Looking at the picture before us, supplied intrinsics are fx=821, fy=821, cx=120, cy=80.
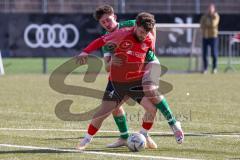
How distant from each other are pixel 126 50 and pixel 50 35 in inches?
642

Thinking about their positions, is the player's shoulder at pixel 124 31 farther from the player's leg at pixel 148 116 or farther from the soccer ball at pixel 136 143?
the soccer ball at pixel 136 143

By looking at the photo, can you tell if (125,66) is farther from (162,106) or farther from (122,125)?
(122,125)

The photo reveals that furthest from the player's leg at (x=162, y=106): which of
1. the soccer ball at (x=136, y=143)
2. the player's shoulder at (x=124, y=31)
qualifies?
the player's shoulder at (x=124, y=31)

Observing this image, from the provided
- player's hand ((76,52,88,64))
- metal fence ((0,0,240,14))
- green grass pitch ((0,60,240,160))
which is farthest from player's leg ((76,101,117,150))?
metal fence ((0,0,240,14))

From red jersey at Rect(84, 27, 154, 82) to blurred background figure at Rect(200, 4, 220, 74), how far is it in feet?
49.5

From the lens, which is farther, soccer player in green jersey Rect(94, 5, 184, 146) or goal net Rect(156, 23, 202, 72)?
goal net Rect(156, 23, 202, 72)

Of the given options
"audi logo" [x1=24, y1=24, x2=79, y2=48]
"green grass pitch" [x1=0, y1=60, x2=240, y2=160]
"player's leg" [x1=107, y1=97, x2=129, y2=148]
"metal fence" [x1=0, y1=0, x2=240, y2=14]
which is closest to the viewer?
"green grass pitch" [x1=0, y1=60, x2=240, y2=160]

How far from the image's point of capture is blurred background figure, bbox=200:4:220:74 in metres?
25.3

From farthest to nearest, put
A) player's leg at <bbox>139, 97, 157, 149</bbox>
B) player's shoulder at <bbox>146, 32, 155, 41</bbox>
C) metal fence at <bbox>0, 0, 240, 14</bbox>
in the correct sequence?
metal fence at <bbox>0, 0, 240, 14</bbox>
player's leg at <bbox>139, 97, 157, 149</bbox>
player's shoulder at <bbox>146, 32, 155, 41</bbox>

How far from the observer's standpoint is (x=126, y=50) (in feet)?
33.5

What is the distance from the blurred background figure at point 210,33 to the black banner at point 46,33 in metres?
1.77

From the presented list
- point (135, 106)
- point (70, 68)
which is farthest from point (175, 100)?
point (70, 68)

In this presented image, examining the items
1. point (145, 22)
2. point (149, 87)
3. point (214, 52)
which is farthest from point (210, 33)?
point (145, 22)

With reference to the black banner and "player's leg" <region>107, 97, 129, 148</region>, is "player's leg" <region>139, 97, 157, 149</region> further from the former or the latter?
the black banner
